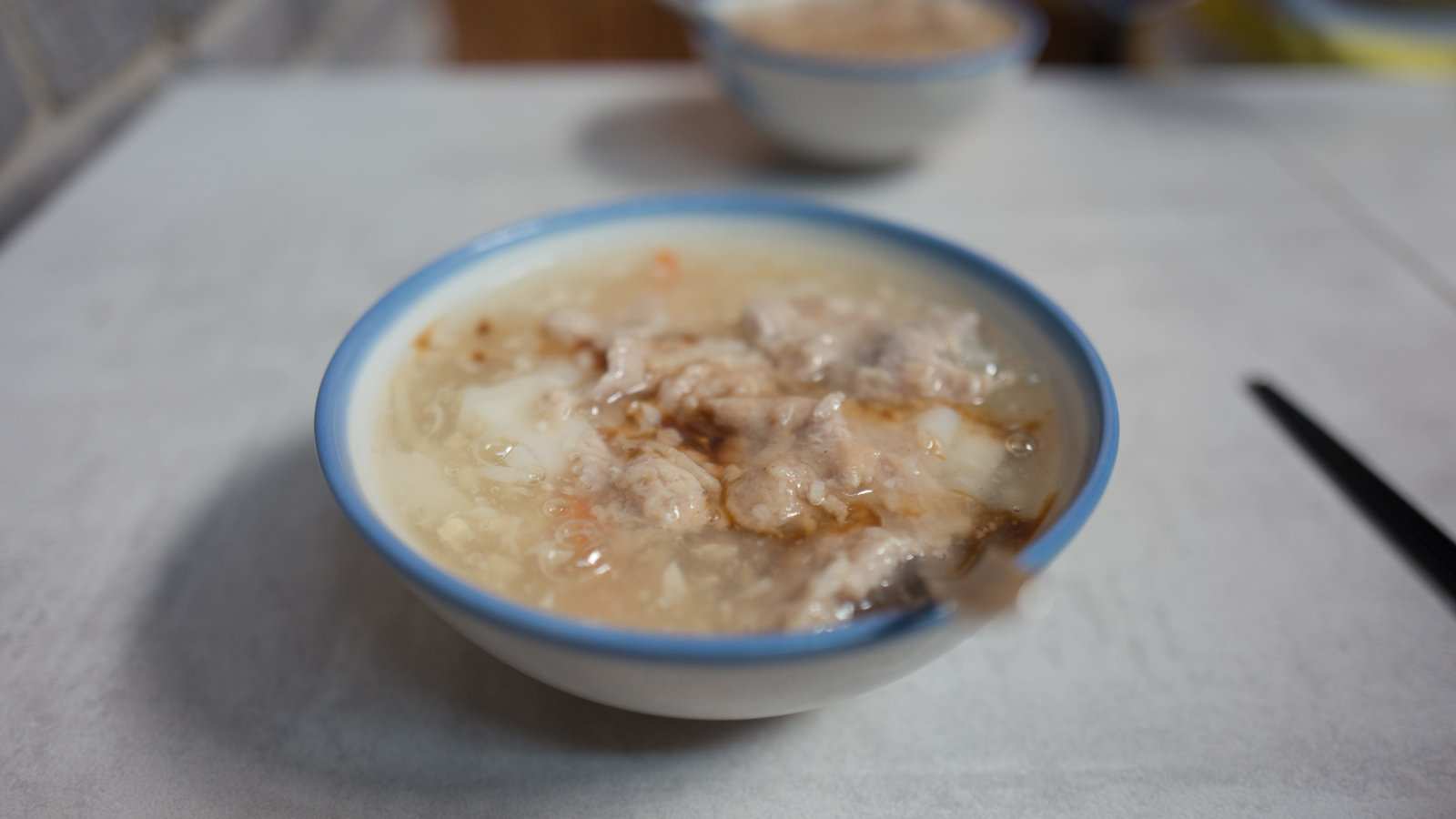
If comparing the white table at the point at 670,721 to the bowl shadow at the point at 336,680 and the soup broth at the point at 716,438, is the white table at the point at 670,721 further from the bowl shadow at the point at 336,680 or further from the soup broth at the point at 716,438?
the soup broth at the point at 716,438

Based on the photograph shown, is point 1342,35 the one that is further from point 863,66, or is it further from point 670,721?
point 670,721

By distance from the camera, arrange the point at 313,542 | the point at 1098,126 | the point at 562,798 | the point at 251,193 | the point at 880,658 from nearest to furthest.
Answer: the point at 880,658 < the point at 562,798 < the point at 313,542 < the point at 251,193 < the point at 1098,126

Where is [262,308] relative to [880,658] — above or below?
below

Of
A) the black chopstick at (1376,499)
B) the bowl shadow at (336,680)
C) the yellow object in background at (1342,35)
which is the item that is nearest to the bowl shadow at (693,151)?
the black chopstick at (1376,499)

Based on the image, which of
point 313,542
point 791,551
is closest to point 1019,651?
point 791,551

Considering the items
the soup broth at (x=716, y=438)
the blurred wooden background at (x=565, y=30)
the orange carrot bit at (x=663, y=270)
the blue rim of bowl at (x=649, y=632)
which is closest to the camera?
the blue rim of bowl at (x=649, y=632)

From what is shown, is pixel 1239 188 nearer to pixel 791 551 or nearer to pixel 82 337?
pixel 791 551
